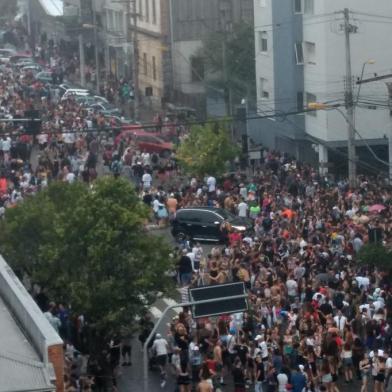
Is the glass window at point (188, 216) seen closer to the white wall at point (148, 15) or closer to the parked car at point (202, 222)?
the parked car at point (202, 222)

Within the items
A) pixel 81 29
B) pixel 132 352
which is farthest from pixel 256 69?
pixel 132 352

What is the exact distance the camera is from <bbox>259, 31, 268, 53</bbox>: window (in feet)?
200

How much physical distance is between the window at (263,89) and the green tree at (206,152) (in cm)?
946

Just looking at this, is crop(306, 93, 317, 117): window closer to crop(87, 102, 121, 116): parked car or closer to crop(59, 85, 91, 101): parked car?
crop(87, 102, 121, 116): parked car

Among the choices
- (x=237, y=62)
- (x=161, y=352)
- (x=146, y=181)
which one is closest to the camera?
(x=161, y=352)

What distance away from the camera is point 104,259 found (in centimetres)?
3219

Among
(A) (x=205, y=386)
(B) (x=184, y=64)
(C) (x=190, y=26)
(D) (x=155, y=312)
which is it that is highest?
(C) (x=190, y=26)

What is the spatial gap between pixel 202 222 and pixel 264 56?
59.4ft

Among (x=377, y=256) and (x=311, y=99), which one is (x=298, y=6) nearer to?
(x=311, y=99)

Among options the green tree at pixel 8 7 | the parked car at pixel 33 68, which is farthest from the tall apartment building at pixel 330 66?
the green tree at pixel 8 7

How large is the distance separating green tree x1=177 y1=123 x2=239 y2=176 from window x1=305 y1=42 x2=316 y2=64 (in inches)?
220

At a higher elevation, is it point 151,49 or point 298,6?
point 298,6

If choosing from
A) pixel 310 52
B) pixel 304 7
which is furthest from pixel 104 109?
pixel 304 7

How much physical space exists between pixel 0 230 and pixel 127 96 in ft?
126
